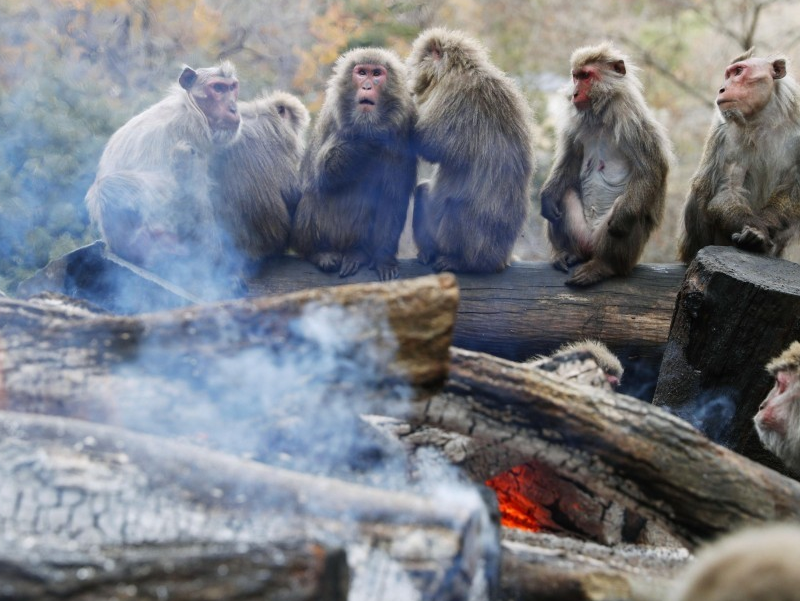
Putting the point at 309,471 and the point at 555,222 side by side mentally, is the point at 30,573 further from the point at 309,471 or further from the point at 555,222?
the point at 555,222

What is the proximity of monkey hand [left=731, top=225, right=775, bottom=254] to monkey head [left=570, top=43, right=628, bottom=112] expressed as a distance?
1.48 metres

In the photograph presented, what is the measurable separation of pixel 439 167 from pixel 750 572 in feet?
15.0

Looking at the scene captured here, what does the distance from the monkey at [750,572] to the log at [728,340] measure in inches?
105

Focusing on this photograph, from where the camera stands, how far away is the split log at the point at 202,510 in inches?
100

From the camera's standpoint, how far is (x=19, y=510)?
2572mm

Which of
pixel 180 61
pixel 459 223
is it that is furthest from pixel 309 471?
pixel 180 61

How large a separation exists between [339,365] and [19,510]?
1060mm

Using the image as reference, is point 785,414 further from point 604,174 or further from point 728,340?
point 604,174

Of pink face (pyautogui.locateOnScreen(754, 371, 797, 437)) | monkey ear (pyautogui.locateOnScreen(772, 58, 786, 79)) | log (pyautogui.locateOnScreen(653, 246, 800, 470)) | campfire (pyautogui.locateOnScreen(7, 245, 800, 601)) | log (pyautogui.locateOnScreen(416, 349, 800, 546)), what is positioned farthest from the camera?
monkey ear (pyautogui.locateOnScreen(772, 58, 786, 79))

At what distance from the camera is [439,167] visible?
251 inches

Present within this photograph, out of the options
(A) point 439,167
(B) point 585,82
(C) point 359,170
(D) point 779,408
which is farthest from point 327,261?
(D) point 779,408

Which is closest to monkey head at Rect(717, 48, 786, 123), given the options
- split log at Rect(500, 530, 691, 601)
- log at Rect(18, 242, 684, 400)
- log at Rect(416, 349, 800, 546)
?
log at Rect(18, 242, 684, 400)

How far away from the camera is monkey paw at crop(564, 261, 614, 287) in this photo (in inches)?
244

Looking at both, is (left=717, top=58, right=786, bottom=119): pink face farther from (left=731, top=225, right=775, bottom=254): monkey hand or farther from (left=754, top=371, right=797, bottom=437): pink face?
(left=754, top=371, right=797, bottom=437): pink face
